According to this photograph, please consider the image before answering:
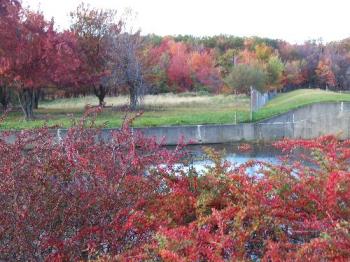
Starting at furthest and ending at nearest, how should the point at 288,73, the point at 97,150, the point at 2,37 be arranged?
the point at 288,73, the point at 2,37, the point at 97,150

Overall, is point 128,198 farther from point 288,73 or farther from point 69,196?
point 288,73

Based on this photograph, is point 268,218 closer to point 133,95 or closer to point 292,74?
point 133,95

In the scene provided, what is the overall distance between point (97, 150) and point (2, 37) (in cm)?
2394

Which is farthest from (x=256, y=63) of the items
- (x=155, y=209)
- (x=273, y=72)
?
(x=155, y=209)

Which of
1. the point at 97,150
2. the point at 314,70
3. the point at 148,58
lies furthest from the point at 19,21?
the point at 314,70

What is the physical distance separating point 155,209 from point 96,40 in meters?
33.2

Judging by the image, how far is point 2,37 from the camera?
26500 millimetres

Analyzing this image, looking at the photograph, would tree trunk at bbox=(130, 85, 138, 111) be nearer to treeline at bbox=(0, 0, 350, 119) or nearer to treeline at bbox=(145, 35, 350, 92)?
treeline at bbox=(0, 0, 350, 119)

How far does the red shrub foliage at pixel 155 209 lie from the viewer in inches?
130

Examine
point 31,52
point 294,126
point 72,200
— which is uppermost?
point 31,52

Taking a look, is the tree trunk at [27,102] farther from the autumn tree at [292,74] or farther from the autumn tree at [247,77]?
the autumn tree at [292,74]

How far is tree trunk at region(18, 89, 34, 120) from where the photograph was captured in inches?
1118

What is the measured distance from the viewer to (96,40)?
36156mm

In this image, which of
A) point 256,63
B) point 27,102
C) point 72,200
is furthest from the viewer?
point 256,63
